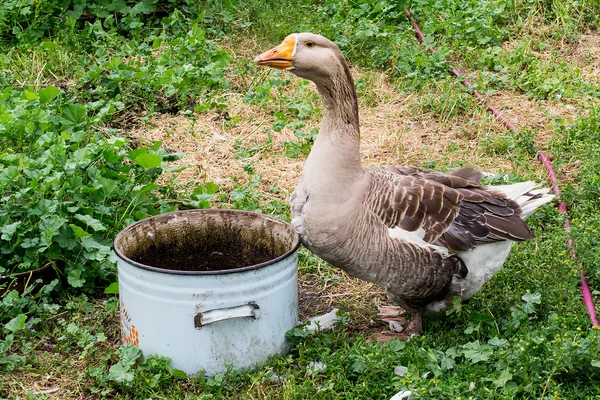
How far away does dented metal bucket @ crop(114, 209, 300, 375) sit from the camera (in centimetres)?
296

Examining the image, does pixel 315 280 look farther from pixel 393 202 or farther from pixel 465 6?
pixel 465 6

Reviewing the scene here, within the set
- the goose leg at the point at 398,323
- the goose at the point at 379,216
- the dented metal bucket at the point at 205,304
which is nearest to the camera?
the dented metal bucket at the point at 205,304

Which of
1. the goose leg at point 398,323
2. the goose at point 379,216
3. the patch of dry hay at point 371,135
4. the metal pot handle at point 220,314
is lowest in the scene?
the goose leg at point 398,323

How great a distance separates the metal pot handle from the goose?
47 cm

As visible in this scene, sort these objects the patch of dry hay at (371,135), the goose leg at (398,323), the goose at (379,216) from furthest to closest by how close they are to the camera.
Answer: the patch of dry hay at (371,135)
the goose leg at (398,323)
the goose at (379,216)

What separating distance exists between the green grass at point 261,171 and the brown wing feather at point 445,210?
36 centimetres

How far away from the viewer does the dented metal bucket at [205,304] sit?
2.96 meters

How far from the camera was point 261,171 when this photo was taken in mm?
5129

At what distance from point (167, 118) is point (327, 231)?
2873 millimetres

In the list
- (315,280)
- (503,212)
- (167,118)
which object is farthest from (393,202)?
(167,118)

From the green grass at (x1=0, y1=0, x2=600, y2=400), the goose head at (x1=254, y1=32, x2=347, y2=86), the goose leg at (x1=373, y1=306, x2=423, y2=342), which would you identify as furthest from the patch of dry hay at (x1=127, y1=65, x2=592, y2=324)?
the goose head at (x1=254, y1=32, x2=347, y2=86)

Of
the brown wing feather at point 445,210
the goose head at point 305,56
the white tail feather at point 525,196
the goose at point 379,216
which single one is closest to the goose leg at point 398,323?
the goose at point 379,216

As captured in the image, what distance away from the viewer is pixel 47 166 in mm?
3803

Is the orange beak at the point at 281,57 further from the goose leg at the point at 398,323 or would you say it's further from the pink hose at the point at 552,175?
the pink hose at the point at 552,175
